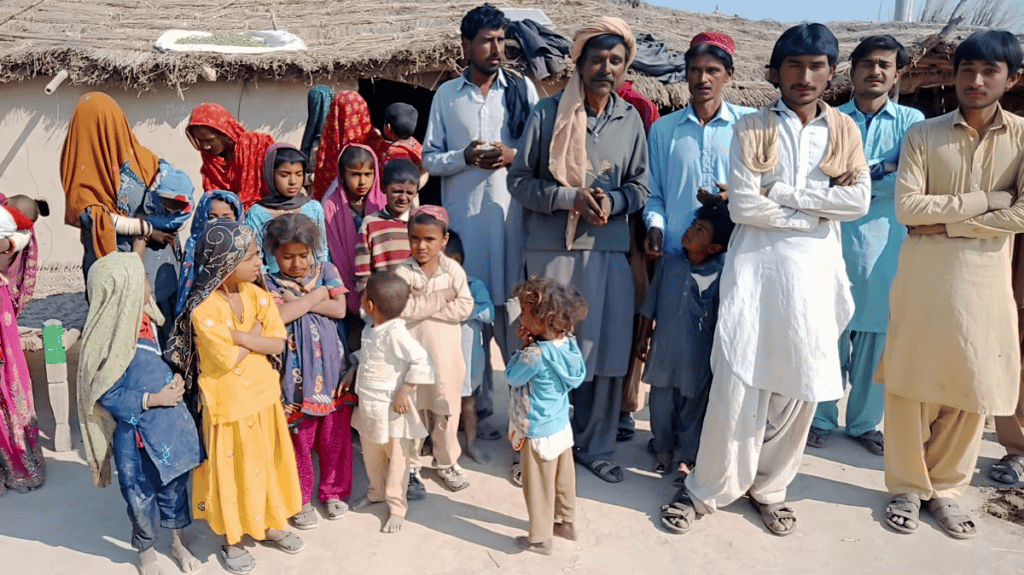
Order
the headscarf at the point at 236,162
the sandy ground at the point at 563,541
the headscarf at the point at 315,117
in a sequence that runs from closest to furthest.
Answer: the sandy ground at the point at 563,541 → the headscarf at the point at 236,162 → the headscarf at the point at 315,117

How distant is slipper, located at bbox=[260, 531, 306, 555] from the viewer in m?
3.10

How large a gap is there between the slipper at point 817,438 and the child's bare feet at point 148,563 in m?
3.42

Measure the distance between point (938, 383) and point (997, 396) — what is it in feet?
0.82

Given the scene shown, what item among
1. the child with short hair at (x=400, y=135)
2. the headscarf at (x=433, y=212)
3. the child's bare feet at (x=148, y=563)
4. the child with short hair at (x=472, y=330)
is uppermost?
the child with short hair at (x=400, y=135)

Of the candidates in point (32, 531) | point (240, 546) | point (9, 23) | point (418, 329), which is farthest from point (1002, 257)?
point (9, 23)

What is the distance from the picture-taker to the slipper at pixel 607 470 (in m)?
3.76

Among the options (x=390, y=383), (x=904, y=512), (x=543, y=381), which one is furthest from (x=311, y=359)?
(x=904, y=512)

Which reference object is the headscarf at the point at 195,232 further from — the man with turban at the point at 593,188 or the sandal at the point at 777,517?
the sandal at the point at 777,517

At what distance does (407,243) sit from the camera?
366cm

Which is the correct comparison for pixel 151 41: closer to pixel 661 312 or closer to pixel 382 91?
pixel 382 91

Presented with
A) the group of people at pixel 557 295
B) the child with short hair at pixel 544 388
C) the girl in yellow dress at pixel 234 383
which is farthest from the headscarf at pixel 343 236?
the child with short hair at pixel 544 388

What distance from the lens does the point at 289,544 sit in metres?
3.10

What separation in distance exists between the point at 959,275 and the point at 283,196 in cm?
322

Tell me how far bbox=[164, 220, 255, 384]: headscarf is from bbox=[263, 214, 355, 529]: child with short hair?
357 mm
